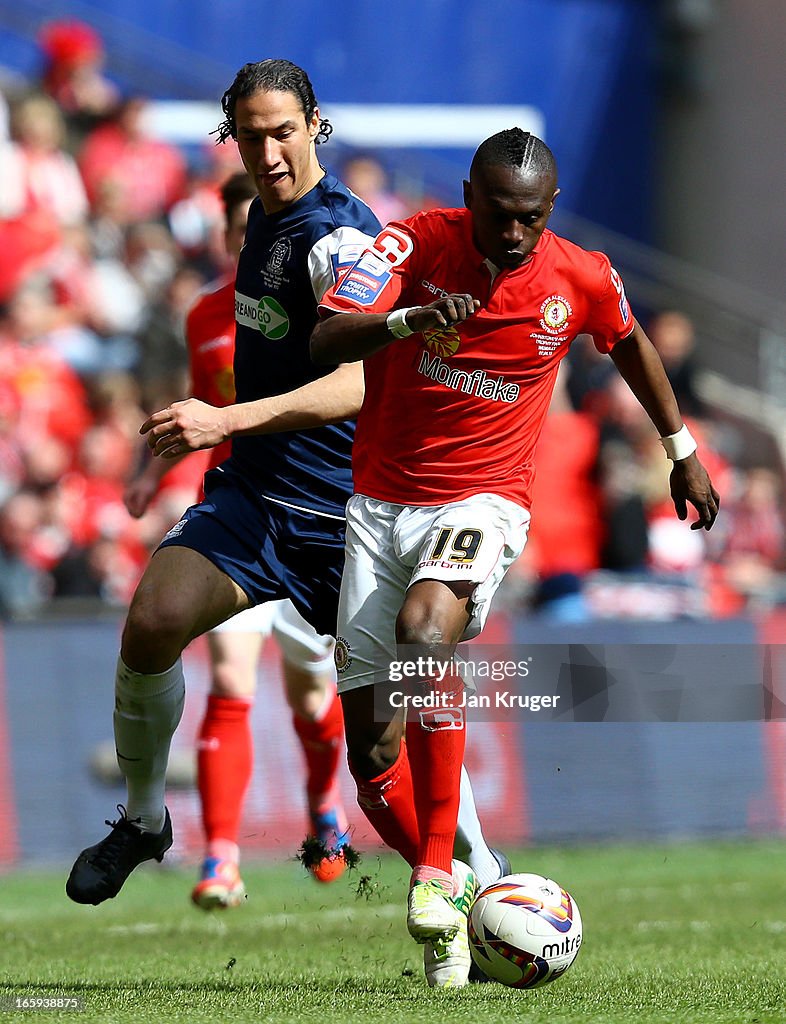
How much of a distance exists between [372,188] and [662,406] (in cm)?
1066

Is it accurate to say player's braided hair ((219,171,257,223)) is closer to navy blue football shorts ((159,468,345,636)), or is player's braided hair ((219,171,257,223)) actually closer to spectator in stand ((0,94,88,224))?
navy blue football shorts ((159,468,345,636))

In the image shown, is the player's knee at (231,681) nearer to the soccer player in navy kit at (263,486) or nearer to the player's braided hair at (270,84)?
the soccer player in navy kit at (263,486)

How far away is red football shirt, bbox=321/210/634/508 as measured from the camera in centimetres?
546

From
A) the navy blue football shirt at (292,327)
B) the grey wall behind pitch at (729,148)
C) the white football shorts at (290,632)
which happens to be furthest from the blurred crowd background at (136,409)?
the navy blue football shirt at (292,327)

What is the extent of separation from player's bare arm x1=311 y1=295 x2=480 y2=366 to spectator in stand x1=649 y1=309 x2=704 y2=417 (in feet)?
33.6

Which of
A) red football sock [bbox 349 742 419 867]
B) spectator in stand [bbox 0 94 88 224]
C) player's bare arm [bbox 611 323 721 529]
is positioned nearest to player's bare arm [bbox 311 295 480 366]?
player's bare arm [bbox 611 323 721 529]

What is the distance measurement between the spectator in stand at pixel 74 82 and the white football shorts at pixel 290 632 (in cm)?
823

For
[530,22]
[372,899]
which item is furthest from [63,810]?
[530,22]

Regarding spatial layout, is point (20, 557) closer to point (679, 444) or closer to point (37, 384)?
point (37, 384)

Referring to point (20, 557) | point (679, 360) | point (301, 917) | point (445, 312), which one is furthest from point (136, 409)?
point (445, 312)

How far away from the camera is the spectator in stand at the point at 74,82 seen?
1500cm

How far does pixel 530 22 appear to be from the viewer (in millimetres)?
19047

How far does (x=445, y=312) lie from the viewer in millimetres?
4840

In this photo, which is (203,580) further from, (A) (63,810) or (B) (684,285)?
(B) (684,285)
